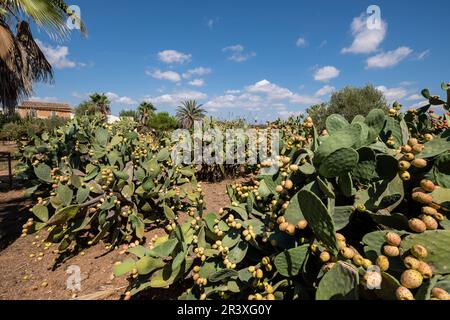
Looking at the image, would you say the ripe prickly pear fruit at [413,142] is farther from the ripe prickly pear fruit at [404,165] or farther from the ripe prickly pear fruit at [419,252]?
the ripe prickly pear fruit at [419,252]

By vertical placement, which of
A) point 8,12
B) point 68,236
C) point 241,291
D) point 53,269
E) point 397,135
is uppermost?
point 8,12

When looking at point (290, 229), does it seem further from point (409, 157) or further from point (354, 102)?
point (354, 102)

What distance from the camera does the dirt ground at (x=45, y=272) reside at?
229 centimetres

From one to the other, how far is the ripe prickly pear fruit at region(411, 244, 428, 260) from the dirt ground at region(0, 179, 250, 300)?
1.80m

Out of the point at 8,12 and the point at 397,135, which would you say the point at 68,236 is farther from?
the point at 8,12

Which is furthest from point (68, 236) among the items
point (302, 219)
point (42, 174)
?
point (302, 219)

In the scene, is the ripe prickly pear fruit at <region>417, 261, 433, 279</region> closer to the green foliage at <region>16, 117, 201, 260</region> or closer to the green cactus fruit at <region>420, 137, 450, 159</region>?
the green cactus fruit at <region>420, 137, 450, 159</region>

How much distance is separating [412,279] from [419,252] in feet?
0.29

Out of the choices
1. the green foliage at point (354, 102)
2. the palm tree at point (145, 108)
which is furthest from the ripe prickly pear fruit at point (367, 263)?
the palm tree at point (145, 108)

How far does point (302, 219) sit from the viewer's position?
106 centimetres

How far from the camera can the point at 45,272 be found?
2.69 metres

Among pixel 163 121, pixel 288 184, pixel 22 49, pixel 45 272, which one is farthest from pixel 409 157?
pixel 163 121
